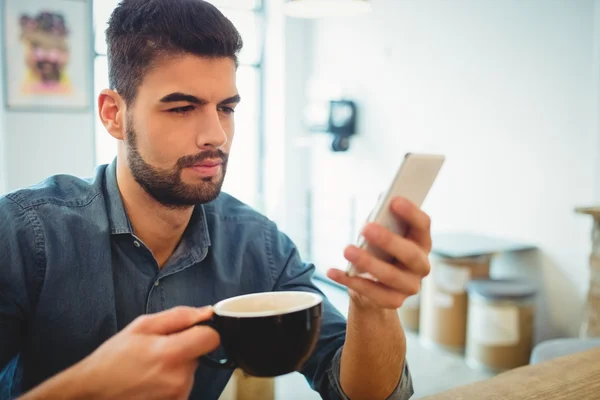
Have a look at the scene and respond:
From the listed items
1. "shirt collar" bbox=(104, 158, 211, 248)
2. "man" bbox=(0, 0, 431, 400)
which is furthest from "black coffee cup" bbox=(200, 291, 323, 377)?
"shirt collar" bbox=(104, 158, 211, 248)

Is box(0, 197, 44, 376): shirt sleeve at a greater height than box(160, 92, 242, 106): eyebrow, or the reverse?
box(160, 92, 242, 106): eyebrow

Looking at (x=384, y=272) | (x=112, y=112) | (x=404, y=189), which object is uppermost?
(x=112, y=112)

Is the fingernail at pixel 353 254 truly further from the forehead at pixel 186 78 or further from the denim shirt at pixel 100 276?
the forehead at pixel 186 78

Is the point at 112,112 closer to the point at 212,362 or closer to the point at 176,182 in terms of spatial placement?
the point at 176,182

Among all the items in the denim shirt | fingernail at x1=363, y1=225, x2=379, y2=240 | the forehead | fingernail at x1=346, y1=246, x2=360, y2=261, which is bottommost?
the denim shirt

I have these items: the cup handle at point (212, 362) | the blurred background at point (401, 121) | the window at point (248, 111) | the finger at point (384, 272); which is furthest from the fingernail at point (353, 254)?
the window at point (248, 111)

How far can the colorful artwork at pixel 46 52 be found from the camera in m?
4.31

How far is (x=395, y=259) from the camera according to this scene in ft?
2.43

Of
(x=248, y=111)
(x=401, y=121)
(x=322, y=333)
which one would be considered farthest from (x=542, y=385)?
(x=248, y=111)

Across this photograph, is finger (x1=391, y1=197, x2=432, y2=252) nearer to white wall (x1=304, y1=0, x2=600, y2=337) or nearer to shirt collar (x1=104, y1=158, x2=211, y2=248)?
shirt collar (x1=104, y1=158, x2=211, y2=248)

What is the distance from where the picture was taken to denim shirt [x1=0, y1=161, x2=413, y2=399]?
100 cm

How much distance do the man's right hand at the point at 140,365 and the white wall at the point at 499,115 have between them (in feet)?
8.51

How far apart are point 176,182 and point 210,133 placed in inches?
5.0

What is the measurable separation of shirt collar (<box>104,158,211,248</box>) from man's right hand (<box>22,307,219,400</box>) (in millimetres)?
519
